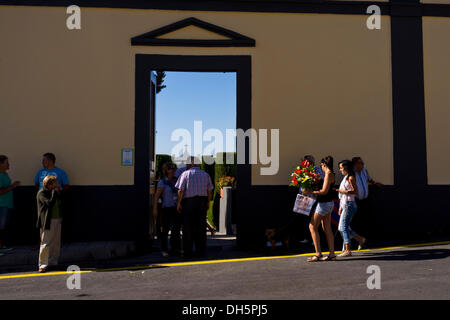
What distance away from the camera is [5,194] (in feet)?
22.8

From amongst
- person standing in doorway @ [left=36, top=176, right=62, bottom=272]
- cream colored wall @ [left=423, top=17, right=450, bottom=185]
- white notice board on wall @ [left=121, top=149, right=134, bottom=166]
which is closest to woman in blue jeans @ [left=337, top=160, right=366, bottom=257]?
cream colored wall @ [left=423, top=17, right=450, bottom=185]

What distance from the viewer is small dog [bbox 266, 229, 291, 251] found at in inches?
282

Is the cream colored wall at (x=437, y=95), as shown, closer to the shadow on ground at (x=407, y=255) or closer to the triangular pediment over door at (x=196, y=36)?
the shadow on ground at (x=407, y=255)

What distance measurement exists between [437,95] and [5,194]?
8478 millimetres

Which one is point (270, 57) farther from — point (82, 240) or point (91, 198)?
point (82, 240)

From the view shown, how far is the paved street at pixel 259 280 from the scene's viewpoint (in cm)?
446

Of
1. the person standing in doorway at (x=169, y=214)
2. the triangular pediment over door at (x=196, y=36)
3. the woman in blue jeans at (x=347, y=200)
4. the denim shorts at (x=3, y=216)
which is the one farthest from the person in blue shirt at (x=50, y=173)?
the woman in blue jeans at (x=347, y=200)

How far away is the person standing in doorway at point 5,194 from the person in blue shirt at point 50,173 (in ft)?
1.14

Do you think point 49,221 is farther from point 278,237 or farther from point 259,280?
point 278,237

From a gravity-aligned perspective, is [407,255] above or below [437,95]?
below

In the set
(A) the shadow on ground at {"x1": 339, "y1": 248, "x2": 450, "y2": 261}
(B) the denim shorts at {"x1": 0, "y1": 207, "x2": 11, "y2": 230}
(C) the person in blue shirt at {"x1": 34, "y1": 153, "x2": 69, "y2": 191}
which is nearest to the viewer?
(A) the shadow on ground at {"x1": 339, "y1": 248, "x2": 450, "y2": 261}

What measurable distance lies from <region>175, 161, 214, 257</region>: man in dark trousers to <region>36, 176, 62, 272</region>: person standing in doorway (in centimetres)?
195

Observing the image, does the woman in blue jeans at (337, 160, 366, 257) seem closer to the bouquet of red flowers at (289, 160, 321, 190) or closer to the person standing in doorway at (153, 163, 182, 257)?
the bouquet of red flowers at (289, 160, 321, 190)

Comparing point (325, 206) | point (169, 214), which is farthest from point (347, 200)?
point (169, 214)
